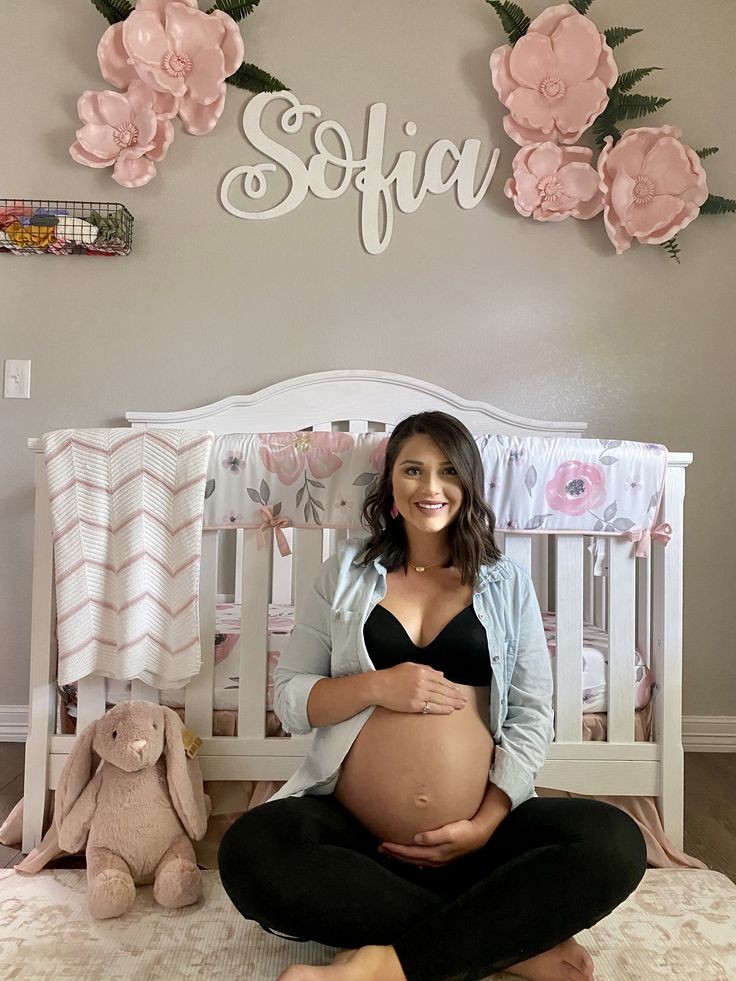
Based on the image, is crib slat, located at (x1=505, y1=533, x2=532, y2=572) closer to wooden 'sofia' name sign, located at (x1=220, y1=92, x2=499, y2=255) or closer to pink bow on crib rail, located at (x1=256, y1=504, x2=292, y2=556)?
pink bow on crib rail, located at (x1=256, y1=504, x2=292, y2=556)

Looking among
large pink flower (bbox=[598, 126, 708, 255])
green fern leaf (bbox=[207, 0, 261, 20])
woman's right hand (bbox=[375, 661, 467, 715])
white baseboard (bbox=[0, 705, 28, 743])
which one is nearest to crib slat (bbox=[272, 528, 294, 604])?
white baseboard (bbox=[0, 705, 28, 743])

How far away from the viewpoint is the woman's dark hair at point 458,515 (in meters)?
1.20

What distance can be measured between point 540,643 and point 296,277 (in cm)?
129

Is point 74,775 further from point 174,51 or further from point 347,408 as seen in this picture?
point 174,51

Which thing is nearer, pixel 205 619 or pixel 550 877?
pixel 550 877

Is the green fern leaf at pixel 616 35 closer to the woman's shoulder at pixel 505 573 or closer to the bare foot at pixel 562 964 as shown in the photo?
the woman's shoulder at pixel 505 573

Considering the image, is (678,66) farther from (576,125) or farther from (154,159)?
(154,159)

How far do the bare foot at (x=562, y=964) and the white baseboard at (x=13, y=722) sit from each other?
1491 mm

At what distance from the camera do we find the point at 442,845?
105cm

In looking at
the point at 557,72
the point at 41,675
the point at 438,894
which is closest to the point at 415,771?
the point at 438,894

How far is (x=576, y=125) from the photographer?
2057mm

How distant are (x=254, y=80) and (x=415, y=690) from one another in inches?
66.8

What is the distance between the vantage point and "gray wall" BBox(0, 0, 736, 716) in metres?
2.10

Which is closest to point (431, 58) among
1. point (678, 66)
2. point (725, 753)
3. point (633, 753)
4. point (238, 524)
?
point (678, 66)
